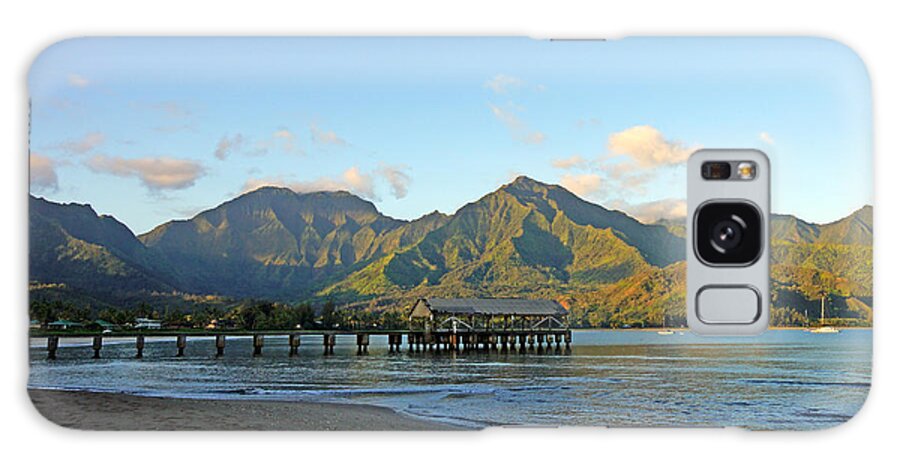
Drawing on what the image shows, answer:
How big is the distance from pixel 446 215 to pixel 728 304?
1.71 m

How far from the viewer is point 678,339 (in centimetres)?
715

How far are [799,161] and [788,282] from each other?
0.67 metres

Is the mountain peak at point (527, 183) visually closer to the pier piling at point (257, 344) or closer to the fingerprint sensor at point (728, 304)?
the fingerprint sensor at point (728, 304)

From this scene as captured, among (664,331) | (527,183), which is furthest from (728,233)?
(527,183)

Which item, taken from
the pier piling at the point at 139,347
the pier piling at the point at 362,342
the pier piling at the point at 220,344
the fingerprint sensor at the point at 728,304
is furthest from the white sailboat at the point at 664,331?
the pier piling at the point at 139,347

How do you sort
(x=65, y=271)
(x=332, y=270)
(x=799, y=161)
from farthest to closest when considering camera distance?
1. (x=332, y=270)
2. (x=65, y=271)
3. (x=799, y=161)

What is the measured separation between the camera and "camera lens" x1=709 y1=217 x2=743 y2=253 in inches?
273

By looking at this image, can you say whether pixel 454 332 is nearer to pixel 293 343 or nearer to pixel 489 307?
pixel 489 307

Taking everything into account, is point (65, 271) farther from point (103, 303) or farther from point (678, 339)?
point (678, 339)

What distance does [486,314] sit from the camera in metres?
8.21

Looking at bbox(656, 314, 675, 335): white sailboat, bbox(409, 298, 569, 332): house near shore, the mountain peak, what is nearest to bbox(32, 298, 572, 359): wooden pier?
bbox(409, 298, 569, 332): house near shore

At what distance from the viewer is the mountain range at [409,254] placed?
698cm

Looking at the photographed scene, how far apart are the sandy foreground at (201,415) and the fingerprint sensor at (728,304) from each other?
159 centimetres

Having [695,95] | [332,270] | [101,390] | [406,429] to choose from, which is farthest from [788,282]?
[101,390]
